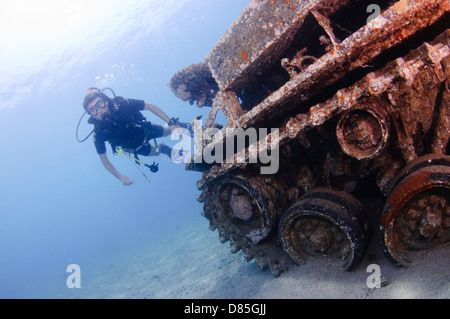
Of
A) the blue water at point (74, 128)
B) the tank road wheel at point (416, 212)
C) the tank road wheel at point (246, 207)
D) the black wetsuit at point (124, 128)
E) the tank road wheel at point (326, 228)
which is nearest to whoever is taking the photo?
the tank road wheel at point (416, 212)

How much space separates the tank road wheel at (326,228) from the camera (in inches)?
104

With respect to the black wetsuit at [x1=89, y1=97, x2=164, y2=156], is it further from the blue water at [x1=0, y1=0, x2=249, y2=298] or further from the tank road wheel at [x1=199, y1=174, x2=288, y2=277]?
the blue water at [x1=0, y1=0, x2=249, y2=298]

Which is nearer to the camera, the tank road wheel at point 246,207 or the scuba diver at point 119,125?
the tank road wheel at point 246,207

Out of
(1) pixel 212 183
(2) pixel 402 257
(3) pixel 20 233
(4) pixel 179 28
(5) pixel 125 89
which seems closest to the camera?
(2) pixel 402 257

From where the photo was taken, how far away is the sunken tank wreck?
7.23 ft

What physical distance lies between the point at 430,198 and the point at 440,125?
729 millimetres

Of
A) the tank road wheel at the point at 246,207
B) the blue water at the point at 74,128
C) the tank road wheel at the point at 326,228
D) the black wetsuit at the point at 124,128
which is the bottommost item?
the tank road wheel at the point at 326,228

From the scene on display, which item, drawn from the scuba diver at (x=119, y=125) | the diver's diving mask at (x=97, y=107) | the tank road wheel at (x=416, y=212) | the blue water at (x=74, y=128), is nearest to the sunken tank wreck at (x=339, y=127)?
the tank road wheel at (x=416, y=212)

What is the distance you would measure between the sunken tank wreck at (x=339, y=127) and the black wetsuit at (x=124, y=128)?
3.41 m

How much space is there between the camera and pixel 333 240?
9.97 feet

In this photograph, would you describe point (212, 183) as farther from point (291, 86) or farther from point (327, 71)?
point (327, 71)

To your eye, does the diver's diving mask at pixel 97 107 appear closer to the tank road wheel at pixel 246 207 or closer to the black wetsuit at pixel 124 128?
the black wetsuit at pixel 124 128

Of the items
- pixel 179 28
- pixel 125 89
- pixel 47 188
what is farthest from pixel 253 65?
pixel 47 188

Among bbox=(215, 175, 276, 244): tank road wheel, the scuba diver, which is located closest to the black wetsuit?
the scuba diver
